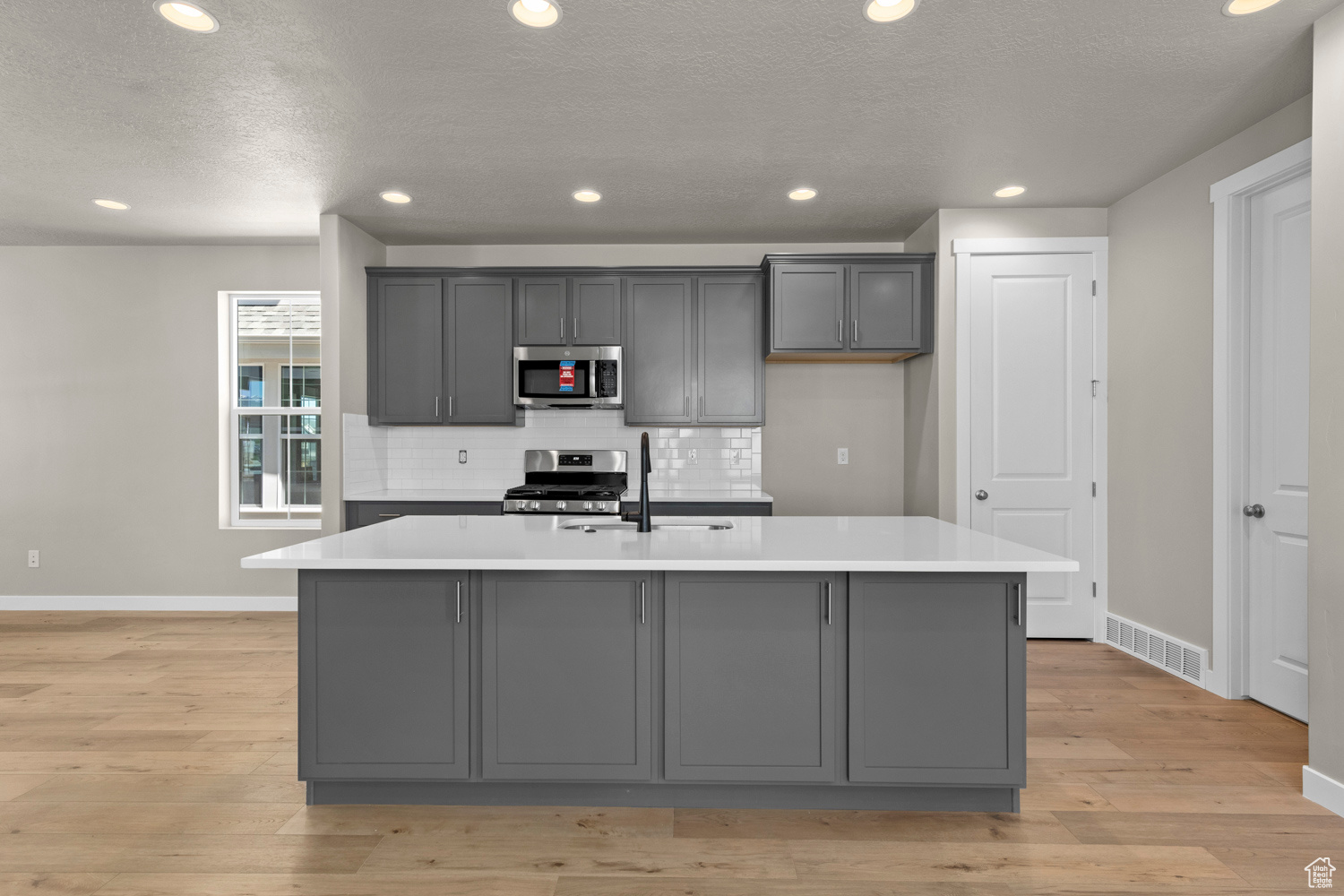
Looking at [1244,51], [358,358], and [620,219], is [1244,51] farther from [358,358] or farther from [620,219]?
[358,358]

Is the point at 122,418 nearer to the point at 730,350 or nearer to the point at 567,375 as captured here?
the point at 567,375

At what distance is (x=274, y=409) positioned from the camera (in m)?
5.19

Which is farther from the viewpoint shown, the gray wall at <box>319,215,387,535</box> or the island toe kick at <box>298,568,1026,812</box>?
the gray wall at <box>319,215,387,535</box>

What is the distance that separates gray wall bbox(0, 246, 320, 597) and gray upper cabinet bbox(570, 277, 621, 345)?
1995mm

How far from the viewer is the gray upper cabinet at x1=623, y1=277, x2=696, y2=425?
4.65 metres

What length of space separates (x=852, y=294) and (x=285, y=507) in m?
4.30

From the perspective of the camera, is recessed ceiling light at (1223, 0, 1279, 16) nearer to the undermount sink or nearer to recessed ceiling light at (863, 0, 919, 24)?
recessed ceiling light at (863, 0, 919, 24)

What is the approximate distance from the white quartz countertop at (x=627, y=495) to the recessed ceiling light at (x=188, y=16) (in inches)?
105

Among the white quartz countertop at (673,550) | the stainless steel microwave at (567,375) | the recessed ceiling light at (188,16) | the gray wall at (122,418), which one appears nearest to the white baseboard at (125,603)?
the gray wall at (122,418)

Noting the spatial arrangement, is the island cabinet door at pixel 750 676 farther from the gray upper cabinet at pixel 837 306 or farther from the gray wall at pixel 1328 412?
the gray upper cabinet at pixel 837 306

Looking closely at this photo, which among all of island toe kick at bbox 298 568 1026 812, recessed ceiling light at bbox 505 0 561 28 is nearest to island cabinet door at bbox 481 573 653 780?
island toe kick at bbox 298 568 1026 812

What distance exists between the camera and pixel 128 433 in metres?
5.12

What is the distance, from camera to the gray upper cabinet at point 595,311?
15.3 feet

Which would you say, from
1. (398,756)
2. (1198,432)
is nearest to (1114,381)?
(1198,432)
